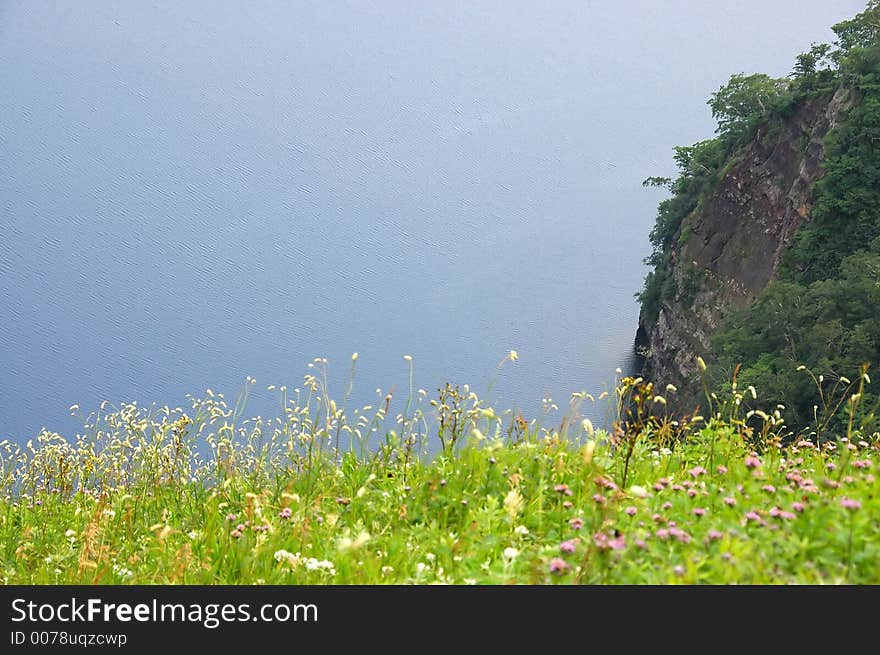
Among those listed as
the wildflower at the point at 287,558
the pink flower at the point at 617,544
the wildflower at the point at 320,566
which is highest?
the wildflower at the point at 287,558

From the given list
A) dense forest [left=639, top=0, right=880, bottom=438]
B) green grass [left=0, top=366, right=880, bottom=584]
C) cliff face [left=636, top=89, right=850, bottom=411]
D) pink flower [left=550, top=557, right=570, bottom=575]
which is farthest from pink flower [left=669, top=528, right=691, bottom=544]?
cliff face [left=636, top=89, right=850, bottom=411]

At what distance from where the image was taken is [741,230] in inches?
1902

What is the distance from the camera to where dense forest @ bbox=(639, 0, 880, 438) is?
32.4 metres

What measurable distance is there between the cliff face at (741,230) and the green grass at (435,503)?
38.6 meters

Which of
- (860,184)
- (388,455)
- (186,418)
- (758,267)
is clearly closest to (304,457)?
(388,455)

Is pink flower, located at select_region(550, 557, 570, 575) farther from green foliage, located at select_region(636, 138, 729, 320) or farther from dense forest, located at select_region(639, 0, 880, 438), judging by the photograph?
green foliage, located at select_region(636, 138, 729, 320)

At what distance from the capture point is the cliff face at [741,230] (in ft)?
147

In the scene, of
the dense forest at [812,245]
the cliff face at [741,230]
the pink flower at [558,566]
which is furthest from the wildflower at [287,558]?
the cliff face at [741,230]

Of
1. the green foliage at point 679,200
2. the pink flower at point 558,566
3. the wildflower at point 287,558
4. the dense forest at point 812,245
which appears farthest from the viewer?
the green foliage at point 679,200

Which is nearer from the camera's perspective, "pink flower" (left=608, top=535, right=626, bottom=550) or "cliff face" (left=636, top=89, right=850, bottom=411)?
"pink flower" (left=608, top=535, right=626, bottom=550)

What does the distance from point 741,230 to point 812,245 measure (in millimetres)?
6702

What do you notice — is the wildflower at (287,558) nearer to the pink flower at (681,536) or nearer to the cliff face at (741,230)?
the pink flower at (681,536)

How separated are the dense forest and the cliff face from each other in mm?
686
